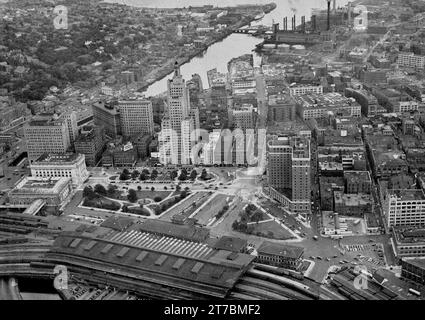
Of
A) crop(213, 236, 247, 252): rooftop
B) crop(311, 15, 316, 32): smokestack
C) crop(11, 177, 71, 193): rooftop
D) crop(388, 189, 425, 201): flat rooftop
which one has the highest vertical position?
crop(311, 15, 316, 32): smokestack

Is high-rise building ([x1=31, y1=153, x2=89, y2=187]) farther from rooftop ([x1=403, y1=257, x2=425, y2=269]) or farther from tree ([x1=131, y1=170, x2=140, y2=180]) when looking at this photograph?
rooftop ([x1=403, y1=257, x2=425, y2=269])

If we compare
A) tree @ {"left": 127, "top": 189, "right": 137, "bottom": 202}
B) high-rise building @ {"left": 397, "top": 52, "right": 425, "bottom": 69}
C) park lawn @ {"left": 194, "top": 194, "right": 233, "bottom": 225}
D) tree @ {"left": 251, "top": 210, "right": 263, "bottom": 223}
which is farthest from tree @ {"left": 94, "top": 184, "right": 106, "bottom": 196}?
high-rise building @ {"left": 397, "top": 52, "right": 425, "bottom": 69}

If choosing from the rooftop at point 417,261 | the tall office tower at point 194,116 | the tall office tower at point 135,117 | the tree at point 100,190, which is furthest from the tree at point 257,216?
the tall office tower at point 135,117

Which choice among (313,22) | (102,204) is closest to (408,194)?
(102,204)

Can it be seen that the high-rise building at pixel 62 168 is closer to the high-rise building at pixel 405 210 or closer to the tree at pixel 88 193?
the tree at pixel 88 193

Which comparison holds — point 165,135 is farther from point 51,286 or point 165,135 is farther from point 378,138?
point 51,286
